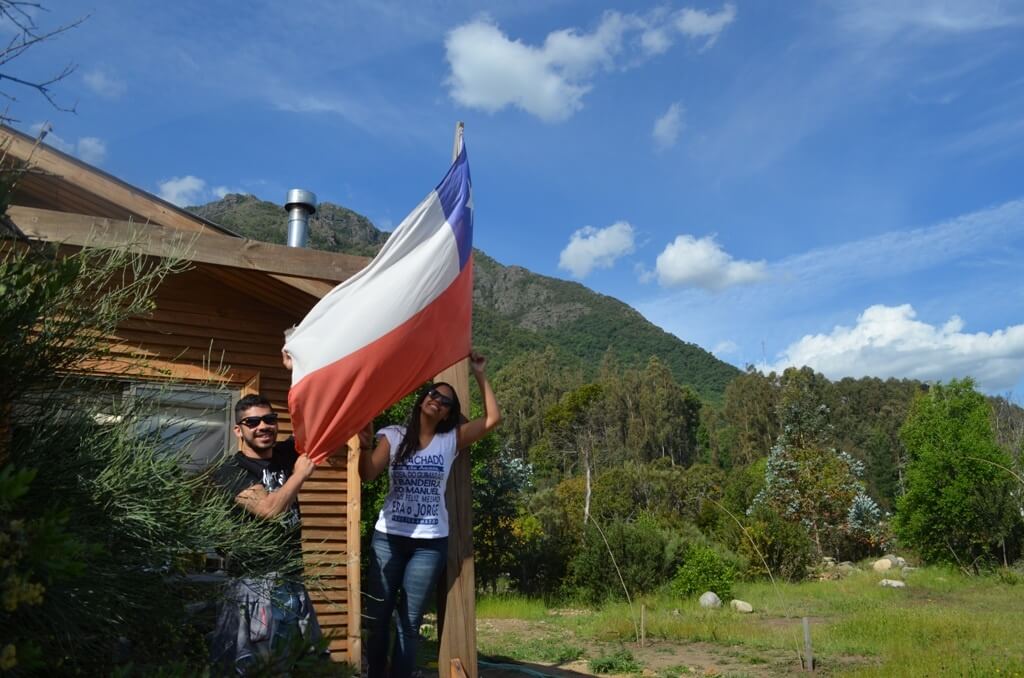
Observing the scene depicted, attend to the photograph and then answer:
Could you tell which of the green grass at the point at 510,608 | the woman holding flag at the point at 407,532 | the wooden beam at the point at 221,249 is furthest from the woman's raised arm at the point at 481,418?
the green grass at the point at 510,608

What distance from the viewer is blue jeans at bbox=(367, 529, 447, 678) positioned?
11.3 ft

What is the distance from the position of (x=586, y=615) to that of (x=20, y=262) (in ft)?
40.6

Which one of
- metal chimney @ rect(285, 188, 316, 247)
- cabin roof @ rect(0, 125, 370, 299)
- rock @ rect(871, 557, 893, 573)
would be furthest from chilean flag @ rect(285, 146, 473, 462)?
rock @ rect(871, 557, 893, 573)

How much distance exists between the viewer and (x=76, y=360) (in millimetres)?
2479

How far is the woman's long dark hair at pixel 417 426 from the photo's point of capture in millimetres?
3541

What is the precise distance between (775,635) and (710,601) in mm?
4219

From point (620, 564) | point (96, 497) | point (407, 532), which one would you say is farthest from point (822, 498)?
point (96, 497)

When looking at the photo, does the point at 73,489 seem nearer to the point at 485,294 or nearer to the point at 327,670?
the point at 327,670

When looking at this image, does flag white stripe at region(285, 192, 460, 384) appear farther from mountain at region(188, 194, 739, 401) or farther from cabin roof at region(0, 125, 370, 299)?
mountain at region(188, 194, 739, 401)

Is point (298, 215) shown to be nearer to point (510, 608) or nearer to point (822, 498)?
point (510, 608)

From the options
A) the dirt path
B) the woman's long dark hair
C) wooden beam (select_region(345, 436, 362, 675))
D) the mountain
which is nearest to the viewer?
the woman's long dark hair

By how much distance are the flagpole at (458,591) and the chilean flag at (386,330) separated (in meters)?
0.33

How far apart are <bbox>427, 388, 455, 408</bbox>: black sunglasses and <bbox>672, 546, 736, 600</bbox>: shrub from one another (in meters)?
12.5

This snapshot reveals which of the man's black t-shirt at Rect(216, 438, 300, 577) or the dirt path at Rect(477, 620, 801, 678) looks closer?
the man's black t-shirt at Rect(216, 438, 300, 577)
